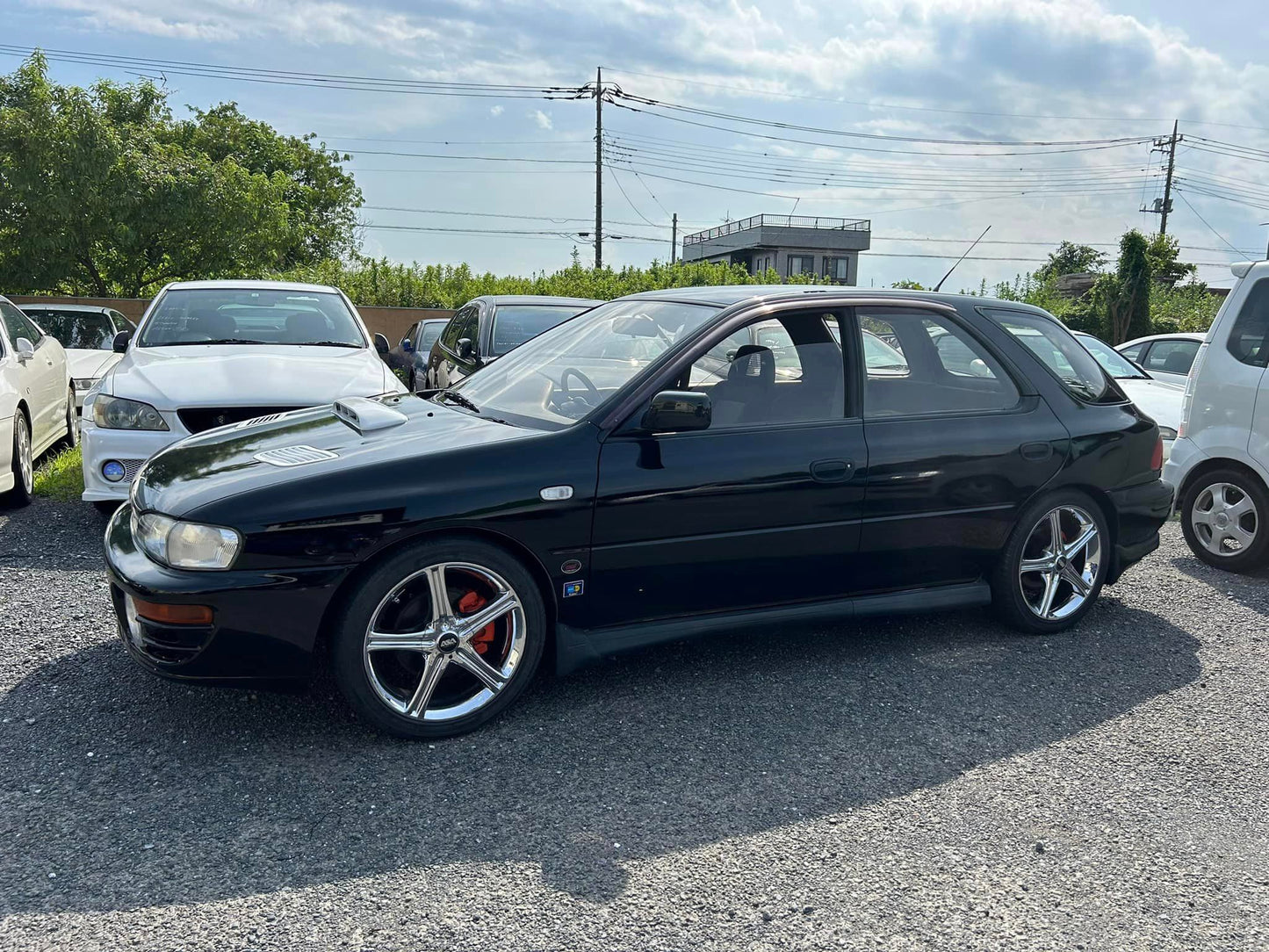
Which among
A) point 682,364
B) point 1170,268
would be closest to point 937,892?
point 682,364

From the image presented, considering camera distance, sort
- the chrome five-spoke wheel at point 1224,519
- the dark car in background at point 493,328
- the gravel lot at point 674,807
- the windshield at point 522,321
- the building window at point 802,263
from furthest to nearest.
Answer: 1. the building window at point 802,263
2. the windshield at point 522,321
3. the dark car in background at point 493,328
4. the chrome five-spoke wheel at point 1224,519
5. the gravel lot at point 674,807

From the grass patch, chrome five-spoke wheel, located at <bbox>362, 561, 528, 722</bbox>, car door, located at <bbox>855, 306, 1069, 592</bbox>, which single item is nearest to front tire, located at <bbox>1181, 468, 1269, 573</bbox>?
car door, located at <bbox>855, 306, 1069, 592</bbox>

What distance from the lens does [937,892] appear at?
2816 mm

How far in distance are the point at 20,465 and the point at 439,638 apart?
5149 mm

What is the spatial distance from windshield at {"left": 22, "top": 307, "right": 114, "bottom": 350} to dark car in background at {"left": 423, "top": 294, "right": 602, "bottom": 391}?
15.0 ft

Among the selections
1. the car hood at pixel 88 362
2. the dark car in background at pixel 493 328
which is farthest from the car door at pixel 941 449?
the car hood at pixel 88 362

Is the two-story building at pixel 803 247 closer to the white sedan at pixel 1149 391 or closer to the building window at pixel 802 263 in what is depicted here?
the building window at pixel 802 263

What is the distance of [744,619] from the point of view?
4129mm

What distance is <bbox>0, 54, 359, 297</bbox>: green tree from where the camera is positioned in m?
19.2

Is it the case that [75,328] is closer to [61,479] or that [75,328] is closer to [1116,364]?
[61,479]

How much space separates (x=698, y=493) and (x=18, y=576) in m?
3.93

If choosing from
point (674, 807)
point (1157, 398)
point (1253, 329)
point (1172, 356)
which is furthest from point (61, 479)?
point (1172, 356)

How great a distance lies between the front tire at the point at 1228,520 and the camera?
244 inches

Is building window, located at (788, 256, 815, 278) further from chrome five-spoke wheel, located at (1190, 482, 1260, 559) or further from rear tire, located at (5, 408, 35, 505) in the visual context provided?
rear tire, located at (5, 408, 35, 505)
